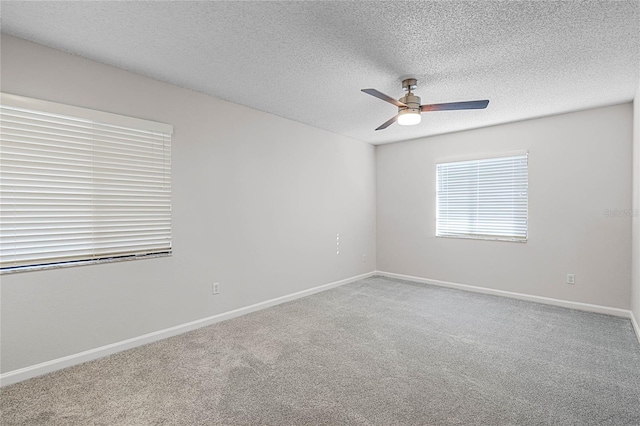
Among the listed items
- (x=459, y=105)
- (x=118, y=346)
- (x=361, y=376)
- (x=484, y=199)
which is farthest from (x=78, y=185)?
(x=484, y=199)

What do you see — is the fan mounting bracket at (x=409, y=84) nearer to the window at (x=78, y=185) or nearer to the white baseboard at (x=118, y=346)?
the window at (x=78, y=185)

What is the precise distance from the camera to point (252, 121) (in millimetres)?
3855

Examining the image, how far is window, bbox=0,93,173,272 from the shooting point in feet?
7.49

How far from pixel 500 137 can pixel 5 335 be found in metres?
5.79

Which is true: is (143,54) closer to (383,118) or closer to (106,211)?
(106,211)

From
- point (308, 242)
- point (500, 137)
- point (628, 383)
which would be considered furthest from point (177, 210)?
point (500, 137)

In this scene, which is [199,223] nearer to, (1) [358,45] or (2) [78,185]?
(2) [78,185]

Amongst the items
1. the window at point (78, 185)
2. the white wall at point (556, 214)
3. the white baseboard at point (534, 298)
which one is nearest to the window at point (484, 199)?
the white wall at point (556, 214)

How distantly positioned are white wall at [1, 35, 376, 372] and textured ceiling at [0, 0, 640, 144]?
25 cm

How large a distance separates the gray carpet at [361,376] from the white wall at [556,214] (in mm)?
669

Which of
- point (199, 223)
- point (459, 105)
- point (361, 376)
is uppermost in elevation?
point (459, 105)

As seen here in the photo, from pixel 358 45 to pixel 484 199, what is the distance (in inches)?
135

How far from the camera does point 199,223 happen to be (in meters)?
3.35

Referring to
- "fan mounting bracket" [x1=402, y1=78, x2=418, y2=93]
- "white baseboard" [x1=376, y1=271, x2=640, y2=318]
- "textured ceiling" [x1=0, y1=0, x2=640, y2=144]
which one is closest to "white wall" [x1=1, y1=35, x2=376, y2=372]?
"textured ceiling" [x1=0, y1=0, x2=640, y2=144]
